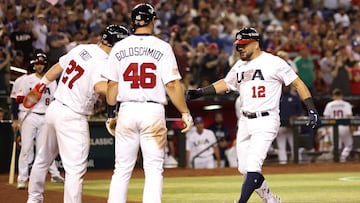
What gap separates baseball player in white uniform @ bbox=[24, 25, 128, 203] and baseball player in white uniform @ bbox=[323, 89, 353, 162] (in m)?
12.4

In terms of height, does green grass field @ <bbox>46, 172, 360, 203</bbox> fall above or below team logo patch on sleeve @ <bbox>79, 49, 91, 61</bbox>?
below

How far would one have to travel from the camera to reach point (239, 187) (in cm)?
1467

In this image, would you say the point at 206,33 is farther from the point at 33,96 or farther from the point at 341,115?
the point at 33,96

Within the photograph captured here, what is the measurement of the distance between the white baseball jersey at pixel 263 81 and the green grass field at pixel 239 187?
2.11 metres

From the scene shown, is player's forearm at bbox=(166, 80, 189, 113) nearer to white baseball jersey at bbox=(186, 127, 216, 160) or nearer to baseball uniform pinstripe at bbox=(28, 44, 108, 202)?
baseball uniform pinstripe at bbox=(28, 44, 108, 202)

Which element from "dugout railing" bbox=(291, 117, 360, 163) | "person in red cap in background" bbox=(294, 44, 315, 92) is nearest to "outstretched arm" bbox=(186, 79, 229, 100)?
"dugout railing" bbox=(291, 117, 360, 163)

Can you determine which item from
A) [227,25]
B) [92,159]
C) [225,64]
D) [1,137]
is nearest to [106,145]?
[92,159]

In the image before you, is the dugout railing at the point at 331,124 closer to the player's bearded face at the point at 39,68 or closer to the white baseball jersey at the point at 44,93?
the white baseball jersey at the point at 44,93

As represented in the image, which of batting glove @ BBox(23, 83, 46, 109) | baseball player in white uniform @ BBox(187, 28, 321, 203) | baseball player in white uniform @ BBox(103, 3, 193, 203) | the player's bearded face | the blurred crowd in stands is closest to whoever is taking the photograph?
baseball player in white uniform @ BBox(103, 3, 193, 203)

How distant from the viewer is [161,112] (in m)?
8.45

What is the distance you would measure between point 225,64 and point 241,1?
4501mm

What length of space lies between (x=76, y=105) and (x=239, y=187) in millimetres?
5718

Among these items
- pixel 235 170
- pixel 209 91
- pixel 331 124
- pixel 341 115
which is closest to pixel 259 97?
pixel 209 91

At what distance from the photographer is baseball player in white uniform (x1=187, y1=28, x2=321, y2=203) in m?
10.0
